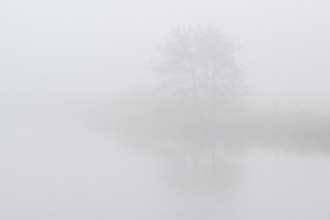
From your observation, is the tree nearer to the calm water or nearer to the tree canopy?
the tree canopy

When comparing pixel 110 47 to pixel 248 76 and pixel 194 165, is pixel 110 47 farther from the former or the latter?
pixel 194 165

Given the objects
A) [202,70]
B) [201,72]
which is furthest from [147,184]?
[202,70]

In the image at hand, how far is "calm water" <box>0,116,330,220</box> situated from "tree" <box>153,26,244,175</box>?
26.6 feet

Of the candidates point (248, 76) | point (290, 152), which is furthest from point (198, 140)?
point (248, 76)

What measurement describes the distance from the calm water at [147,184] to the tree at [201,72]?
8.10 meters

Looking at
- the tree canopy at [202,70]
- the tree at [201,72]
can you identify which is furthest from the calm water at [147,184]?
the tree canopy at [202,70]

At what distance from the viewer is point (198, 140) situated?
3969 centimetres

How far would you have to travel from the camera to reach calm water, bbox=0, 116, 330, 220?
22.7 m

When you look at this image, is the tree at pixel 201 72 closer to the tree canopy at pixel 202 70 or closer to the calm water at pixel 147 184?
the tree canopy at pixel 202 70

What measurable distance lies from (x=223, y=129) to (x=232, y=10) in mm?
62434

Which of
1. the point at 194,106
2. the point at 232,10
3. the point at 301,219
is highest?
the point at 232,10

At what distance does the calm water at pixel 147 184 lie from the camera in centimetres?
2265

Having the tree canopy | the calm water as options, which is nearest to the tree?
the tree canopy

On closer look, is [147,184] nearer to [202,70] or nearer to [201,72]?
[201,72]
